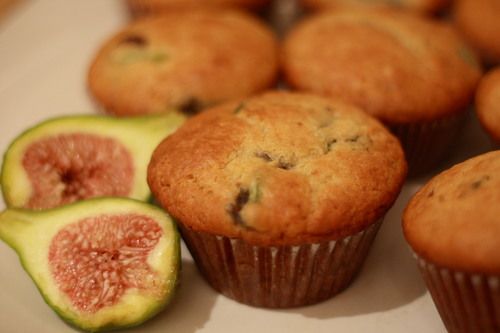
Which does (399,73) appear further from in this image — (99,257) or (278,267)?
(99,257)

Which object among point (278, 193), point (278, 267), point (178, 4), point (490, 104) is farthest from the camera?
point (178, 4)

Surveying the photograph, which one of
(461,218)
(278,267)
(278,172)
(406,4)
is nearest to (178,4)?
(406,4)

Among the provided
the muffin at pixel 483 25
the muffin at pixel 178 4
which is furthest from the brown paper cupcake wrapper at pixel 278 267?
the muffin at pixel 178 4

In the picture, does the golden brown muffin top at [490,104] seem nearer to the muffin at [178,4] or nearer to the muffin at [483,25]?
the muffin at [483,25]

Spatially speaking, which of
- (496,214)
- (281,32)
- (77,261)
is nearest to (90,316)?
(77,261)

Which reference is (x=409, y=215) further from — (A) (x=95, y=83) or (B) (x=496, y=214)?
(A) (x=95, y=83)
